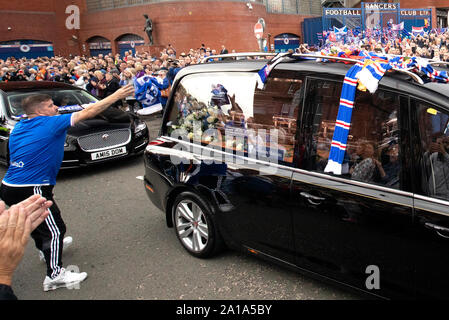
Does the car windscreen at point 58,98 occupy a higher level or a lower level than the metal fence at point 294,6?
lower

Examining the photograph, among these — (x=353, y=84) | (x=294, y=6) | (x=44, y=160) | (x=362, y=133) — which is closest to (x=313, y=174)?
(x=362, y=133)

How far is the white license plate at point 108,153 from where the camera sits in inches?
265

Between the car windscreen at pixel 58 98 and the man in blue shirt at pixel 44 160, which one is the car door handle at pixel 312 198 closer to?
the man in blue shirt at pixel 44 160

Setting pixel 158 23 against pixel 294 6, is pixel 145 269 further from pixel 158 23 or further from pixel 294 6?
pixel 294 6

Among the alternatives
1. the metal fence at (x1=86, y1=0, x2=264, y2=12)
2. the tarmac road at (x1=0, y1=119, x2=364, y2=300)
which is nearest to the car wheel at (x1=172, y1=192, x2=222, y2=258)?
the tarmac road at (x1=0, y1=119, x2=364, y2=300)

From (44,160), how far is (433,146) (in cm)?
307

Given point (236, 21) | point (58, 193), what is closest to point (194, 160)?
point (58, 193)

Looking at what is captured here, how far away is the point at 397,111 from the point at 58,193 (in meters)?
5.29

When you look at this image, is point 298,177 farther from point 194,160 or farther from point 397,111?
point 194,160

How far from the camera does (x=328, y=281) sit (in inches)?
113

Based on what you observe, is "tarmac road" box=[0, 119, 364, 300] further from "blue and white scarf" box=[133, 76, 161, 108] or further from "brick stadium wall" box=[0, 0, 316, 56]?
"brick stadium wall" box=[0, 0, 316, 56]

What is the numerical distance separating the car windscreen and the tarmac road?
3.08 meters

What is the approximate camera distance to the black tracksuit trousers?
3393mm

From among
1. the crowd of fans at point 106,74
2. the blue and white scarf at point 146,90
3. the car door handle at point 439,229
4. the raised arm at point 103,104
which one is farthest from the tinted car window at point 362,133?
the blue and white scarf at point 146,90
